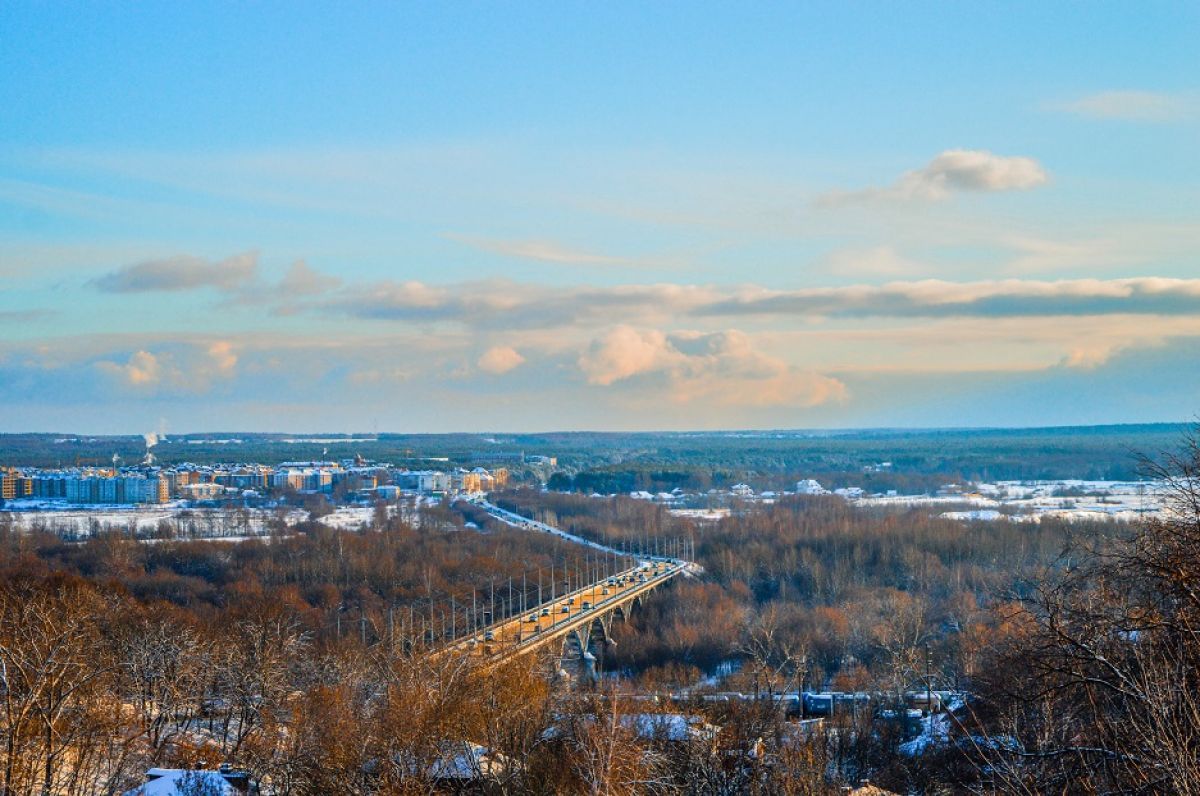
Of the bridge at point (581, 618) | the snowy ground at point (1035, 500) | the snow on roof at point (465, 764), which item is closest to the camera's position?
the snow on roof at point (465, 764)

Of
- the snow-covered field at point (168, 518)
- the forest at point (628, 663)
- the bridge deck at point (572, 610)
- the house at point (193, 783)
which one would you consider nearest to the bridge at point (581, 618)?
the bridge deck at point (572, 610)

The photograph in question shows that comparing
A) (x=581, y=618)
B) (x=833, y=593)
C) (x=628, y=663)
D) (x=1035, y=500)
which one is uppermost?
(x=1035, y=500)

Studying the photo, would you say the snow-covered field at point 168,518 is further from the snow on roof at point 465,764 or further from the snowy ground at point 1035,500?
the snow on roof at point 465,764

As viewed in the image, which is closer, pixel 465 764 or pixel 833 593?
pixel 465 764

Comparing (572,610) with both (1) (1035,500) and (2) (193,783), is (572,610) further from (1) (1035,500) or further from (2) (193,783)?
(1) (1035,500)

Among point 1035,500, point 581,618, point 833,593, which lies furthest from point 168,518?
point 1035,500

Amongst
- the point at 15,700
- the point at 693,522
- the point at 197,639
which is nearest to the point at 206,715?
the point at 197,639

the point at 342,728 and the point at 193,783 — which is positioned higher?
the point at 342,728

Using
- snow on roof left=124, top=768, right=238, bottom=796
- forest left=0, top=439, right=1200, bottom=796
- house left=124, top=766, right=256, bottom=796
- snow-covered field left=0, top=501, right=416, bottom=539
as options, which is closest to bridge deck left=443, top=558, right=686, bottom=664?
forest left=0, top=439, right=1200, bottom=796
